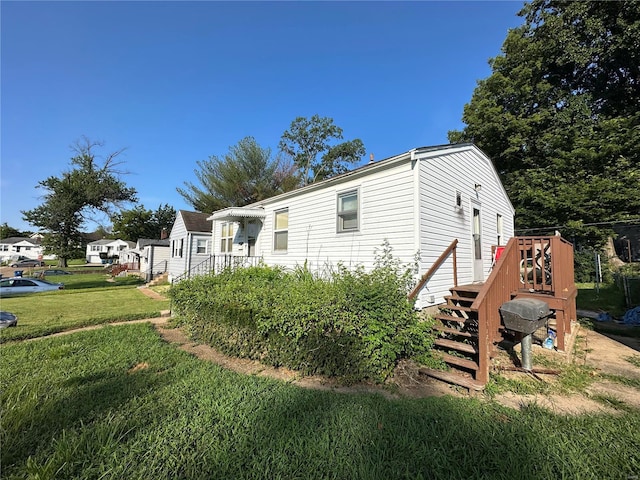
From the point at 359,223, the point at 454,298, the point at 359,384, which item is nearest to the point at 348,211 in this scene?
the point at 359,223

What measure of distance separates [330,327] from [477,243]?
5784 millimetres

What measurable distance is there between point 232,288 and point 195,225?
12236mm

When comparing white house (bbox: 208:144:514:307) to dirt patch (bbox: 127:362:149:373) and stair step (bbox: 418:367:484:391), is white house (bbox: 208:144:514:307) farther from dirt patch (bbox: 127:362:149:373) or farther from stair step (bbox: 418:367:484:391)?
dirt patch (bbox: 127:362:149:373)

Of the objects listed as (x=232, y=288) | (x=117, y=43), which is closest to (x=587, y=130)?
(x=232, y=288)

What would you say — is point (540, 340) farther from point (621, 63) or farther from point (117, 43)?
→ point (621, 63)

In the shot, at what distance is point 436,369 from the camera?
448 cm

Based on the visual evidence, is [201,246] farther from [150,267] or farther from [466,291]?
[466,291]

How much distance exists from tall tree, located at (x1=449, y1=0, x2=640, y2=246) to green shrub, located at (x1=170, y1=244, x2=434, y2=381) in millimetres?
15477

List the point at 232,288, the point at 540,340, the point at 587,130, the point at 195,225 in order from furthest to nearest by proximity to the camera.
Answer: the point at 195,225
the point at 587,130
the point at 540,340
the point at 232,288

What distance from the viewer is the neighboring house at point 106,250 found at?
50969 millimetres

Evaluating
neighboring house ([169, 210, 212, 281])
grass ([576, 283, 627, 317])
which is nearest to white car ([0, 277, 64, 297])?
neighboring house ([169, 210, 212, 281])

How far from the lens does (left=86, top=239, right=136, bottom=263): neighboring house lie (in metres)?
51.0

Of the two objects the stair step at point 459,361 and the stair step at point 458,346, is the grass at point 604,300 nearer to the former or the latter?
the stair step at point 458,346

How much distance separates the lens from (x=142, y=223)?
51812 millimetres
